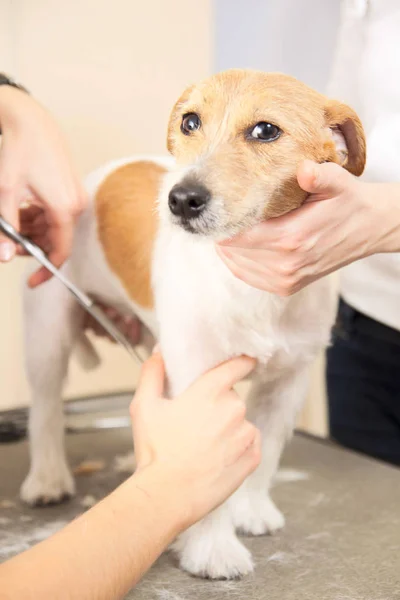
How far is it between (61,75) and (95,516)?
1060mm

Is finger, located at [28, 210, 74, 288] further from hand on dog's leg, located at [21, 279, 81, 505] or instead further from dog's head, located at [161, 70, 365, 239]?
dog's head, located at [161, 70, 365, 239]

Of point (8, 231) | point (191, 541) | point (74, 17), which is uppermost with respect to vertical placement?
point (74, 17)

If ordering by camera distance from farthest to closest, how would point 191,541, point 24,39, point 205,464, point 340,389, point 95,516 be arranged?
point 24,39, point 340,389, point 191,541, point 205,464, point 95,516

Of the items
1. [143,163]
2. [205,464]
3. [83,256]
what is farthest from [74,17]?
[205,464]

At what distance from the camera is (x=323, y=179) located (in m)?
0.75

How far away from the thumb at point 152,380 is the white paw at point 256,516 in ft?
0.93

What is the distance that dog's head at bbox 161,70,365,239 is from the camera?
2.61 ft

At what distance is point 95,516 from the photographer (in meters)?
0.74

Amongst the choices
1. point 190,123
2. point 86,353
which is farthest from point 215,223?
point 86,353

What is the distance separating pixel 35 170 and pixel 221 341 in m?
0.41

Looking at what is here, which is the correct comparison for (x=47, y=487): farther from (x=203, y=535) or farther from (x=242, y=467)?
(x=242, y=467)

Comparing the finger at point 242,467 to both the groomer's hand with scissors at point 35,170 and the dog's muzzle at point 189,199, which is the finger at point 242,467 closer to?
the dog's muzzle at point 189,199

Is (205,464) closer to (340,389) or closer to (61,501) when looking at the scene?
(61,501)

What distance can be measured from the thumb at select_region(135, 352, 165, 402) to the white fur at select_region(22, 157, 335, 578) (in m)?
0.02
